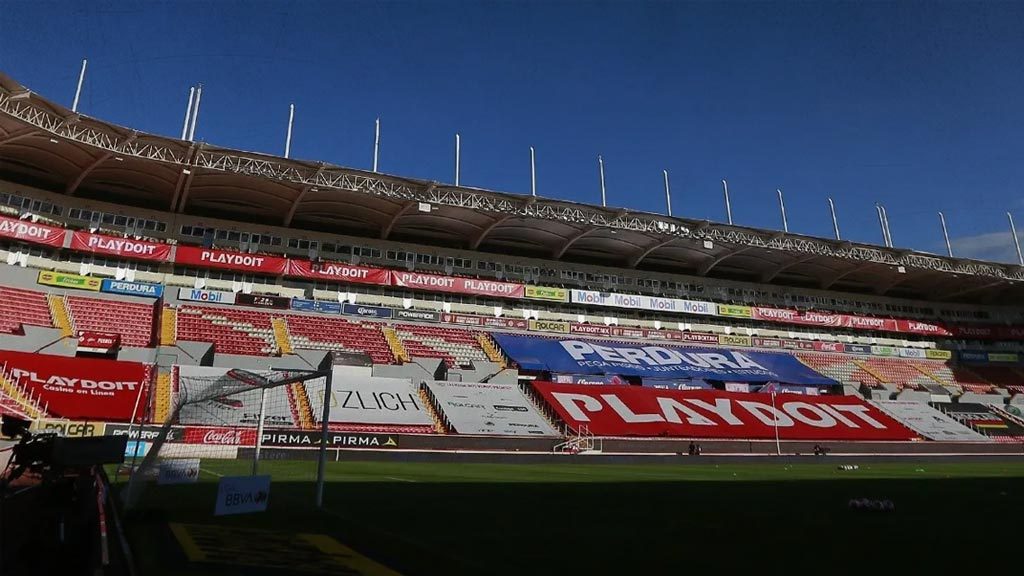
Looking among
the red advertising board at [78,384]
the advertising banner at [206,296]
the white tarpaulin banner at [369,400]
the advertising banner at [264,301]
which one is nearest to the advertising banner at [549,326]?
the white tarpaulin banner at [369,400]

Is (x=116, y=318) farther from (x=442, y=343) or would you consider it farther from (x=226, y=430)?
(x=226, y=430)

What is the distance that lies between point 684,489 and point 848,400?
3564 cm

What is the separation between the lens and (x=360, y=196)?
37.9 m

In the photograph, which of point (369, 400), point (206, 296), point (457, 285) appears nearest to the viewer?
point (369, 400)

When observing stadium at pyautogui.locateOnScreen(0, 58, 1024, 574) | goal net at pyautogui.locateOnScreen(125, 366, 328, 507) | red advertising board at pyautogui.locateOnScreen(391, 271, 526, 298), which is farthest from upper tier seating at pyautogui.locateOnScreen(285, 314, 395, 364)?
goal net at pyautogui.locateOnScreen(125, 366, 328, 507)

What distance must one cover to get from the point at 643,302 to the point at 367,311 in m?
23.5

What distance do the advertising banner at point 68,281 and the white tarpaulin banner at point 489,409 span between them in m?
21.9

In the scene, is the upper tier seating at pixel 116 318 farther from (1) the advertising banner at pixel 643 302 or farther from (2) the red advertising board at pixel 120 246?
(1) the advertising banner at pixel 643 302

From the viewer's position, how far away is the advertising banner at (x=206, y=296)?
35.9 m

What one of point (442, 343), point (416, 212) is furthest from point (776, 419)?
point (416, 212)

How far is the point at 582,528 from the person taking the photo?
25.7 ft

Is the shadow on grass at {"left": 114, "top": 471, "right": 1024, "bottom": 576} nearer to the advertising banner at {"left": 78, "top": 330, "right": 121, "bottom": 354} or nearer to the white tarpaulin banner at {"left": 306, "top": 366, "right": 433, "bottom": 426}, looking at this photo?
the white tarpaulin banner at {"left": 306, "top": 366, "right": 433, "bottom": 426}

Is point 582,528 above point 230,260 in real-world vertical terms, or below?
below

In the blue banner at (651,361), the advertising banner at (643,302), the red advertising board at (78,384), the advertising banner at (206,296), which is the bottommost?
the red advertising board at (78,384)
